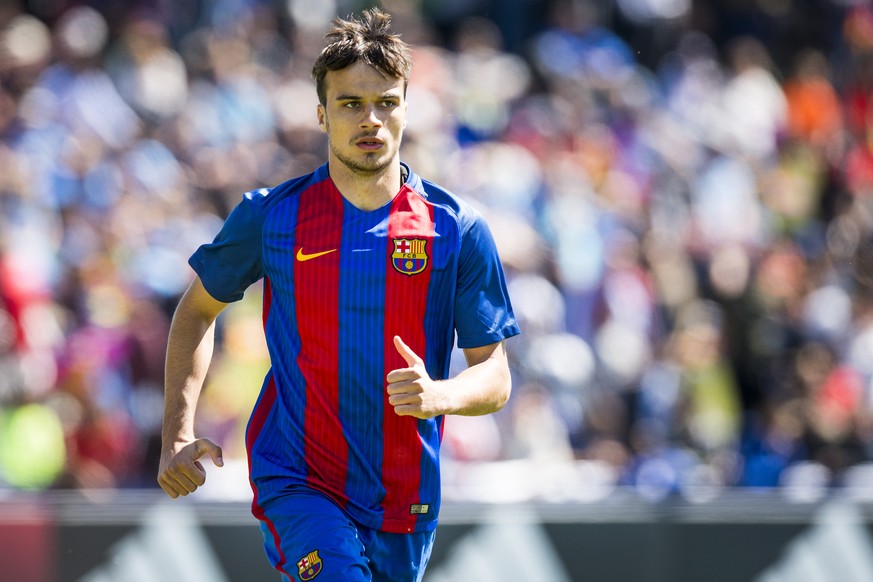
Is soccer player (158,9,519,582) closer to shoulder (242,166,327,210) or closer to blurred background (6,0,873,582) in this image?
shoulder (242,166,327,210)

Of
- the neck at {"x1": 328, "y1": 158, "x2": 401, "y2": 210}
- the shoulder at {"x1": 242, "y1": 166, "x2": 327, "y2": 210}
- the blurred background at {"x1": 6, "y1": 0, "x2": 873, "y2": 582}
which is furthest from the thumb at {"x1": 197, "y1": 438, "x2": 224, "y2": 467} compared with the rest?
the blurred background at {"x1": 6, "y1": 0, "x2": 873, "y2": 582}

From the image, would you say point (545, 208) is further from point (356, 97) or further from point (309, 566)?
point (309, 566)

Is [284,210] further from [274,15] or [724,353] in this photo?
[274,15]

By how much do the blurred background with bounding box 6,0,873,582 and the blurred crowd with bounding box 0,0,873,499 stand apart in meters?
0.02

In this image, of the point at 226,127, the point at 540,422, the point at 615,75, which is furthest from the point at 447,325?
the point at 615,75

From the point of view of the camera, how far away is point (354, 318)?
4.73 meters

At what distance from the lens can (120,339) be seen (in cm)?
977

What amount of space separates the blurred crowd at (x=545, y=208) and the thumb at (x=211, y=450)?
15.5 ft

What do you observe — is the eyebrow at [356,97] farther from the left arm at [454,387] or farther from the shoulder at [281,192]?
the left arm at [454,387]

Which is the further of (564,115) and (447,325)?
(564,115)

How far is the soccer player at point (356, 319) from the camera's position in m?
4.68

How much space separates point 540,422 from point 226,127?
3696 millimetres

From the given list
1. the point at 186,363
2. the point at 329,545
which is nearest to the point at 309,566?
the point at 329,545

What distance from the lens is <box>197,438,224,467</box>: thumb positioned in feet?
14.9
